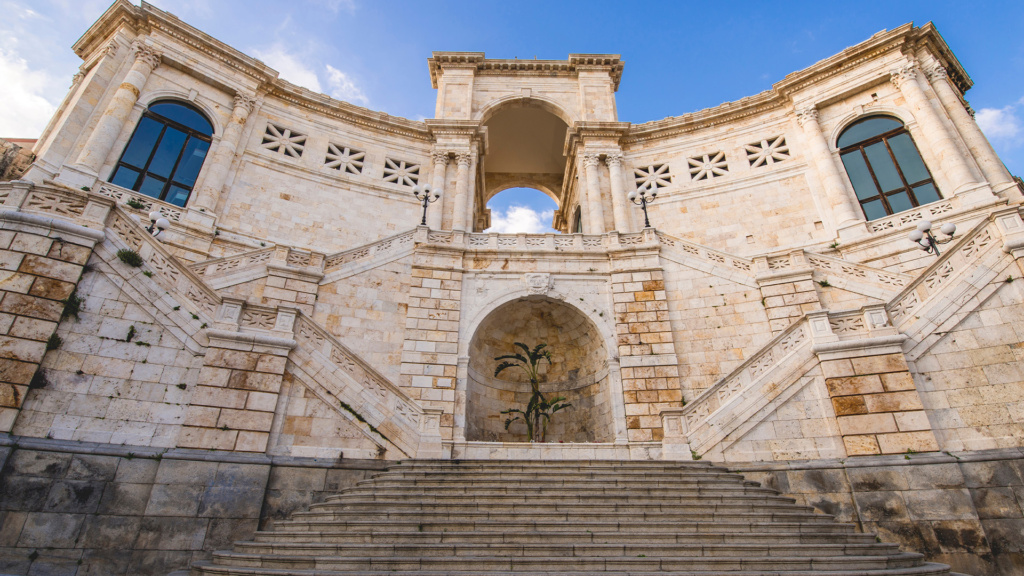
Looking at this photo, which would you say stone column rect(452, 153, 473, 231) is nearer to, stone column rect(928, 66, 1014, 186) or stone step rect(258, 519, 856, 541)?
stone step rect(258, 519, 856, 541)

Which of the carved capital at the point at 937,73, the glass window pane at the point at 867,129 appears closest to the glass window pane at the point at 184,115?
the glass window pane at the point at 867,129

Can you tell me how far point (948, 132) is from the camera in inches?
734

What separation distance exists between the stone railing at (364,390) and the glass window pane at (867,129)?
21.5 meters

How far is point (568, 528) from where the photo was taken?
7.33 m

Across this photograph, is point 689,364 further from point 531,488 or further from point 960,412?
point 531,488

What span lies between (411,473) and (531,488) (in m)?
2.32

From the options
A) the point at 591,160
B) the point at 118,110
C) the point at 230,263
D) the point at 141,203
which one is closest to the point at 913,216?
the point at 591,160

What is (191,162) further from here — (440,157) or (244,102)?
(440,157)

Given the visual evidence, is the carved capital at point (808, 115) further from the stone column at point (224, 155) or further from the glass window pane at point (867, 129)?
the stone column at point (224, 155)

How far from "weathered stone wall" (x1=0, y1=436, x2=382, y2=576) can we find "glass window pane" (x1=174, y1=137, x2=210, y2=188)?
14416 millimetres

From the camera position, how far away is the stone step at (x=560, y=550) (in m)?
6.62

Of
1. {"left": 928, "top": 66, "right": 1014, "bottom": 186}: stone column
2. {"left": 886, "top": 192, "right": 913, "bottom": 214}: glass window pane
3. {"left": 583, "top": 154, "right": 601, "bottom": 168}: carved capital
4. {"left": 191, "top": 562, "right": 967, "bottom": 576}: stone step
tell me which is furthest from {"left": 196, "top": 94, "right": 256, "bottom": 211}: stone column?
{"left": 928, "top": 66, "right": 1014, "bottom": 186}: stone column

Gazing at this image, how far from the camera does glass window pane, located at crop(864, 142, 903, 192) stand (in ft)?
63.4

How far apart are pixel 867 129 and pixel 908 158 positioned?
228 cm
